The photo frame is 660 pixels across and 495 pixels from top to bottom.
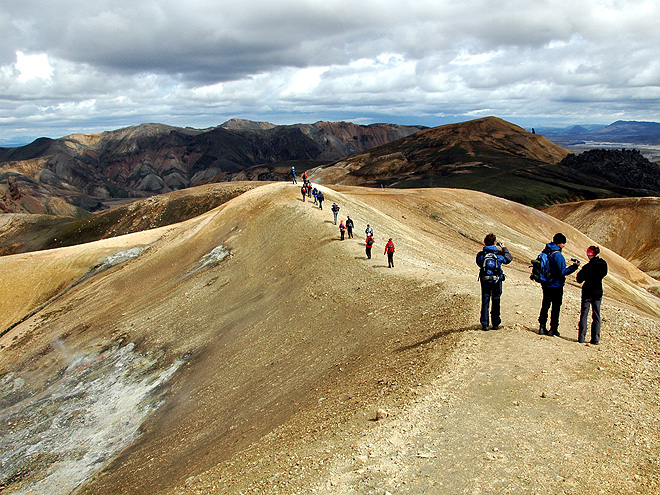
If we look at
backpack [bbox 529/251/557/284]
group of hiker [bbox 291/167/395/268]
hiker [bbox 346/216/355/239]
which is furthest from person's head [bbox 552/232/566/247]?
hiker [bbox 346/216/355/239]

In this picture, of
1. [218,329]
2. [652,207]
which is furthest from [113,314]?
[652,207]

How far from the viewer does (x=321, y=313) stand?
21.3 metres

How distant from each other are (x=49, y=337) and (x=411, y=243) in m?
29.8

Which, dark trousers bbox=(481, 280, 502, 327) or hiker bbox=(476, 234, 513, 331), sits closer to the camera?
hiker bbox=(476, 234, 513, 331)

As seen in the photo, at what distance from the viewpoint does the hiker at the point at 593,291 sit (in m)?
12.0

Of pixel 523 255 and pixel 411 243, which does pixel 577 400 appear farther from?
pixel 523 255

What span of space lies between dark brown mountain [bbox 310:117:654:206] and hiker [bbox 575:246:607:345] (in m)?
100

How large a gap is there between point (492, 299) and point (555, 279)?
1.71 m

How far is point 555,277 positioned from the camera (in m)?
12.2

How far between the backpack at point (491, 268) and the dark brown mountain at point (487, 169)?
101 m

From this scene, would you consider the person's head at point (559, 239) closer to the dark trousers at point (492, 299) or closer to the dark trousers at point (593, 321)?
Result: the dark trousers at point (593, 321)

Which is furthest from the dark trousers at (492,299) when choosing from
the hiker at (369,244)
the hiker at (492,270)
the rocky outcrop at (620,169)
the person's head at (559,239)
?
the rocky outcrop at (620,169)

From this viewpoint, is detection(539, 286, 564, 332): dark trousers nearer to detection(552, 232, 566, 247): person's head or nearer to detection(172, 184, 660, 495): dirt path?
detection(172, 184, 660, 495): dirt path

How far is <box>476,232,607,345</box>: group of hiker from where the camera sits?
12.0 m
